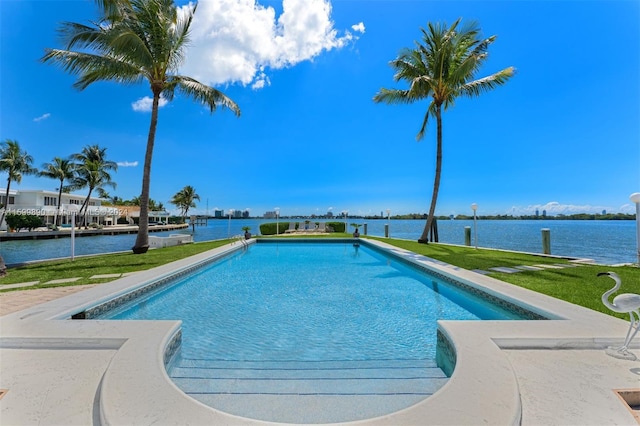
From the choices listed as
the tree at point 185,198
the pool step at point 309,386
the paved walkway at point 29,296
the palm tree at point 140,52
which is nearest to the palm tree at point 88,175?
the tree at point 185,198

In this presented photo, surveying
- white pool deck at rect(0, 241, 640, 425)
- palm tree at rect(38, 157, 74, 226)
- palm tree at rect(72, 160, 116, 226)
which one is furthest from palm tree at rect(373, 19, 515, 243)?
palm tree at rect(38, 157, 74, 226)

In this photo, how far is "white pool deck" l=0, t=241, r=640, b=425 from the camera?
1.79 m

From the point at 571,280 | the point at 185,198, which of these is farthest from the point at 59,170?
the point at 571,280

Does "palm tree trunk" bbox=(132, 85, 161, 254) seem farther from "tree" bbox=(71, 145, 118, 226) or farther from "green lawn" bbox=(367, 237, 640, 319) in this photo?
"tree" bbox=(71, 145, 118, 226)

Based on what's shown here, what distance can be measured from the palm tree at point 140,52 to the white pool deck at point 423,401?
824cm

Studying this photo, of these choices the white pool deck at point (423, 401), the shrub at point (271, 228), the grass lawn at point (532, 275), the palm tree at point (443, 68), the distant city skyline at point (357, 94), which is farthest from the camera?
the shrub at point (271, 228)

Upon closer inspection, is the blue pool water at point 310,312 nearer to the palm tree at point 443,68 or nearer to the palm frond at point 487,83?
the palm tree at point 443,68

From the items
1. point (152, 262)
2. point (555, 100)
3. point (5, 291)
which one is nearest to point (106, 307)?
point (5, 291)

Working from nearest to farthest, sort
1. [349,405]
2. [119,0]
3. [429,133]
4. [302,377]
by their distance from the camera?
[349,405], [302,377], [119,0], [429,133]

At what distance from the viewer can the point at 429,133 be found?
1450cm

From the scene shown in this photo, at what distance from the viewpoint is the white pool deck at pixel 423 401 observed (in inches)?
70.6

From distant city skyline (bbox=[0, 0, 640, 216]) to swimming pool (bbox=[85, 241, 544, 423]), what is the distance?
550 cm

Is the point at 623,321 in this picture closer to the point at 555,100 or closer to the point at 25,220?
the point at 555,100

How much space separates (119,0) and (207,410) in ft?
37.9
